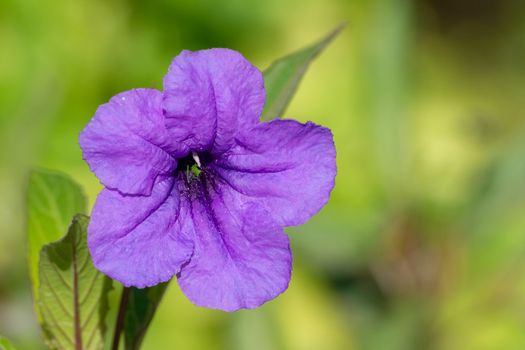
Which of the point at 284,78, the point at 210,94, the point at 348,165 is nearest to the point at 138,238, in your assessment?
the point at 210,94

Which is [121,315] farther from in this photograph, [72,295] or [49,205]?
[49,205]

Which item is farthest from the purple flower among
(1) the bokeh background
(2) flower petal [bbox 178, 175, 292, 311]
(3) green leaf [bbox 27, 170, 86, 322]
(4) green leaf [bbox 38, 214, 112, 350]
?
(1) the bokeh background

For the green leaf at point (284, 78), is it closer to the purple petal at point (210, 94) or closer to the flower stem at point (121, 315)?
the purple petal at point (210, 94)

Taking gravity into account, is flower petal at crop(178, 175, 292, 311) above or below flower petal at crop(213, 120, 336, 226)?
below

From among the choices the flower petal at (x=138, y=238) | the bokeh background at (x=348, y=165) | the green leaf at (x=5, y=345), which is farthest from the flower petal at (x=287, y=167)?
the bokeh background at (x=348, y=165)

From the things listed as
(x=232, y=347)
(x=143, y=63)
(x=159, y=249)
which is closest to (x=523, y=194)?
(x=232, y=347)

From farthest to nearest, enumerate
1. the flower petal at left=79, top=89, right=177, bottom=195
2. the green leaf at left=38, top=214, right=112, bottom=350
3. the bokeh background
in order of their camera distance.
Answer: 1. the bokeh background
2. the green leaf at left=38, top=214, right=112, bottom=350
3. the flower petal at left=79, top=89, right=177, bottom=195

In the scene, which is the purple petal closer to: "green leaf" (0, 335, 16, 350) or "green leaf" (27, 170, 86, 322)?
"green leaf" (27, 170, 86, 322)
